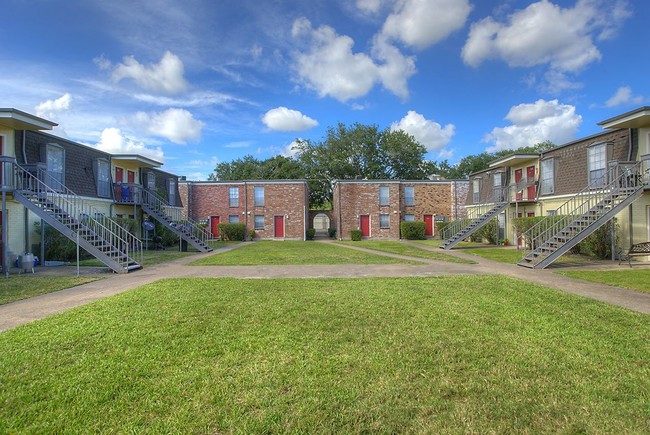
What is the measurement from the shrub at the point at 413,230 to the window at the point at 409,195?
8.31 ft

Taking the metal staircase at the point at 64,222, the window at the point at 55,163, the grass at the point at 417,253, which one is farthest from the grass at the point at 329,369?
the window at the point at 55,163

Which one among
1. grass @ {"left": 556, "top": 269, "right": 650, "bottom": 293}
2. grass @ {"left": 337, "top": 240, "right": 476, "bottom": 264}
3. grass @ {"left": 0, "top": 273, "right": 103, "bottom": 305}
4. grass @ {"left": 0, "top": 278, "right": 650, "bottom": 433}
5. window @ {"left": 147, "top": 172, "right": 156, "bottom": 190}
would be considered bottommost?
grass @ {"left": 337, "top": 240, "right": 476, "bottom": 264}

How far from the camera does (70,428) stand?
2.90 meters

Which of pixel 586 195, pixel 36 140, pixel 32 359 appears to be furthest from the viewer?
pixel 586 195

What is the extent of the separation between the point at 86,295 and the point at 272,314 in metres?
5.05

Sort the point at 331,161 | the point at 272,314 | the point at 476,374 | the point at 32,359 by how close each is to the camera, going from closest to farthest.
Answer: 1. the point at 476,374
2. the point at 32,359
3. the point at 272,314
4. the point at 331,161

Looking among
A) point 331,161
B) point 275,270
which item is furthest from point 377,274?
point 331,161

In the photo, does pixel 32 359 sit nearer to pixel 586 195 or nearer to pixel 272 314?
pixel 272 314

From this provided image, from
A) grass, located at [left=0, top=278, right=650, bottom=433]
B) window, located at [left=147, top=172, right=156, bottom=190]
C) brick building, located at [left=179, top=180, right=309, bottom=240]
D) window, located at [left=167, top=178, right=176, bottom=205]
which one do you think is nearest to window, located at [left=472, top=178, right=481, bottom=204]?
brick building, located at [left=179, top=180, right=309, bottom=240]

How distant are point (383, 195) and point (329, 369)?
29.4m

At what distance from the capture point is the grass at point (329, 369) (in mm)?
3043

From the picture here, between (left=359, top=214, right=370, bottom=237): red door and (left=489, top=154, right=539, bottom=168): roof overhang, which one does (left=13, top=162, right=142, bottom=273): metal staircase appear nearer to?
(left=489, top=154, right=539, bottom=168): roof overhang

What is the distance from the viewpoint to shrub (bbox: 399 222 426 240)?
31.6 meters

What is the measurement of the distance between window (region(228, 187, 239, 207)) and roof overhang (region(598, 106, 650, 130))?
86.0 ft
